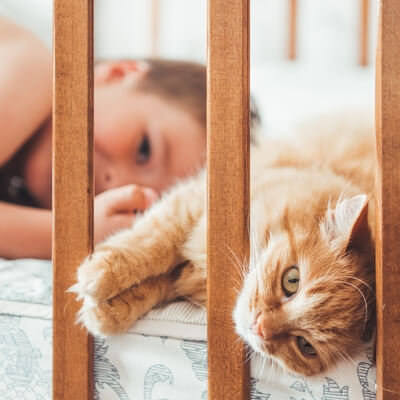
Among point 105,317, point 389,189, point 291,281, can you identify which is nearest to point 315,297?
point 291,281

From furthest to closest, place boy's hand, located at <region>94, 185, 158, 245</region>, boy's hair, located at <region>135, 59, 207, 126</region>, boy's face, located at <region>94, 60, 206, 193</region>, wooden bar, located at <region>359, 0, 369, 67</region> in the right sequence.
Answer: wooden bar, located at <region>359, 0, 369, 67</region>
boy's hair, located at <region>135, 59, 207, 126</region>
boy's face, located at <region>94, 60, 206, 193</region>
boy's hand, located at <region>94, 185, 158, 245</region>

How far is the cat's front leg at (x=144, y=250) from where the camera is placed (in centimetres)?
76

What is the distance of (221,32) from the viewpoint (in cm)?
68

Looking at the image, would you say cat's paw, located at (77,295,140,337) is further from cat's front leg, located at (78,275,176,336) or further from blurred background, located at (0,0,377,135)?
blurred background, located at (0,0,377,135)

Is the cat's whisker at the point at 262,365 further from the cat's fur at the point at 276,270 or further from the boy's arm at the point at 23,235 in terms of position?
the boy's arm at the point at 23,235

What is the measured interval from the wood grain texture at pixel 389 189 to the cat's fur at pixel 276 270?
76 millimetres

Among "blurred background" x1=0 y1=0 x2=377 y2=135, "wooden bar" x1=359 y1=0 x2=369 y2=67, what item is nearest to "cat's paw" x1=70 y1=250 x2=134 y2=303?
"blurred background" x1=0 y1=0 x2=377 y2=135

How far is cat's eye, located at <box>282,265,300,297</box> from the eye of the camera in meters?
0.80

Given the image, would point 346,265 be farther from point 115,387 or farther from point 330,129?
point 330,129

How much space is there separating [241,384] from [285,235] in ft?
0.92

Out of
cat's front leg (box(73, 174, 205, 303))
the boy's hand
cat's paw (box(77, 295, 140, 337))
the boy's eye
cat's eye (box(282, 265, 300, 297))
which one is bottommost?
cat's paw (box(77, 295, 140, 337))

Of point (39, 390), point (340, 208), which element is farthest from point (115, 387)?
point (340, 208)

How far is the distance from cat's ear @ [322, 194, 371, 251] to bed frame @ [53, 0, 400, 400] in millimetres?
86

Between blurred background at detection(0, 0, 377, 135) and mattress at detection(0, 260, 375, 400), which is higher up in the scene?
blurred background at detection(0, 0, 377, 135)
